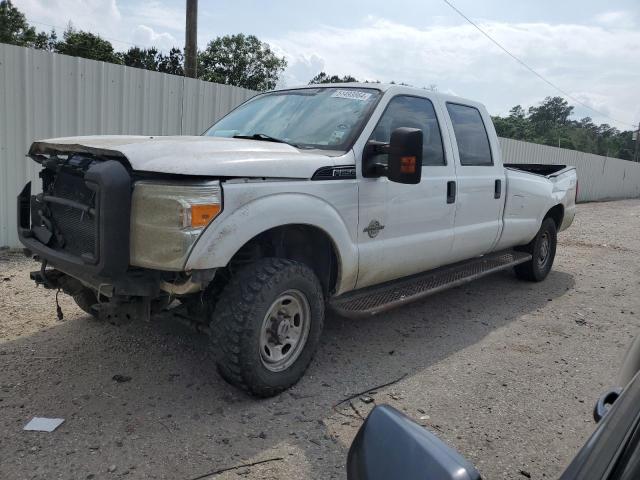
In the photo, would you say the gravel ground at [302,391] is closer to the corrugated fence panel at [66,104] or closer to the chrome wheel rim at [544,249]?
the chrome wheel rim at [544,249]

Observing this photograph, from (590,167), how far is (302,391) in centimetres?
2697

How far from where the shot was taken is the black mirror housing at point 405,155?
3.52m

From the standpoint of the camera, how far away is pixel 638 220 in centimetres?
1652

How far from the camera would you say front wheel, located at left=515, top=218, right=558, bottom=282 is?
6.64 meters

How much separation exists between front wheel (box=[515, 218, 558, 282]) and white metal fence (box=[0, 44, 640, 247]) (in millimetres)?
5255

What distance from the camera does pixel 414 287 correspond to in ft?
15.2

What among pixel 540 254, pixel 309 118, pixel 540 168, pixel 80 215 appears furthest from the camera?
pixel 540 168

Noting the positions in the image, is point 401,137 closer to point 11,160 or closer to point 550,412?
point 550,412

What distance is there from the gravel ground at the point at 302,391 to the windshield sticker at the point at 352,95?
Result: 6.51 ft

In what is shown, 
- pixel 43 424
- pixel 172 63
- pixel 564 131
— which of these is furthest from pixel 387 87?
pixel 564 131

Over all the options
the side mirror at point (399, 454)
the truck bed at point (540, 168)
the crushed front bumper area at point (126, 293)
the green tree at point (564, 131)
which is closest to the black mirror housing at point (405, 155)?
the crushed front bumper area at point (126, 293)

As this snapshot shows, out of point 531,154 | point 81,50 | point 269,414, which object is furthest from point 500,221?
point 81,50

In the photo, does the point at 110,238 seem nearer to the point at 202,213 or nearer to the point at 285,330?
the point at 202,213

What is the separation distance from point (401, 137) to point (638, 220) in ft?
52.4
